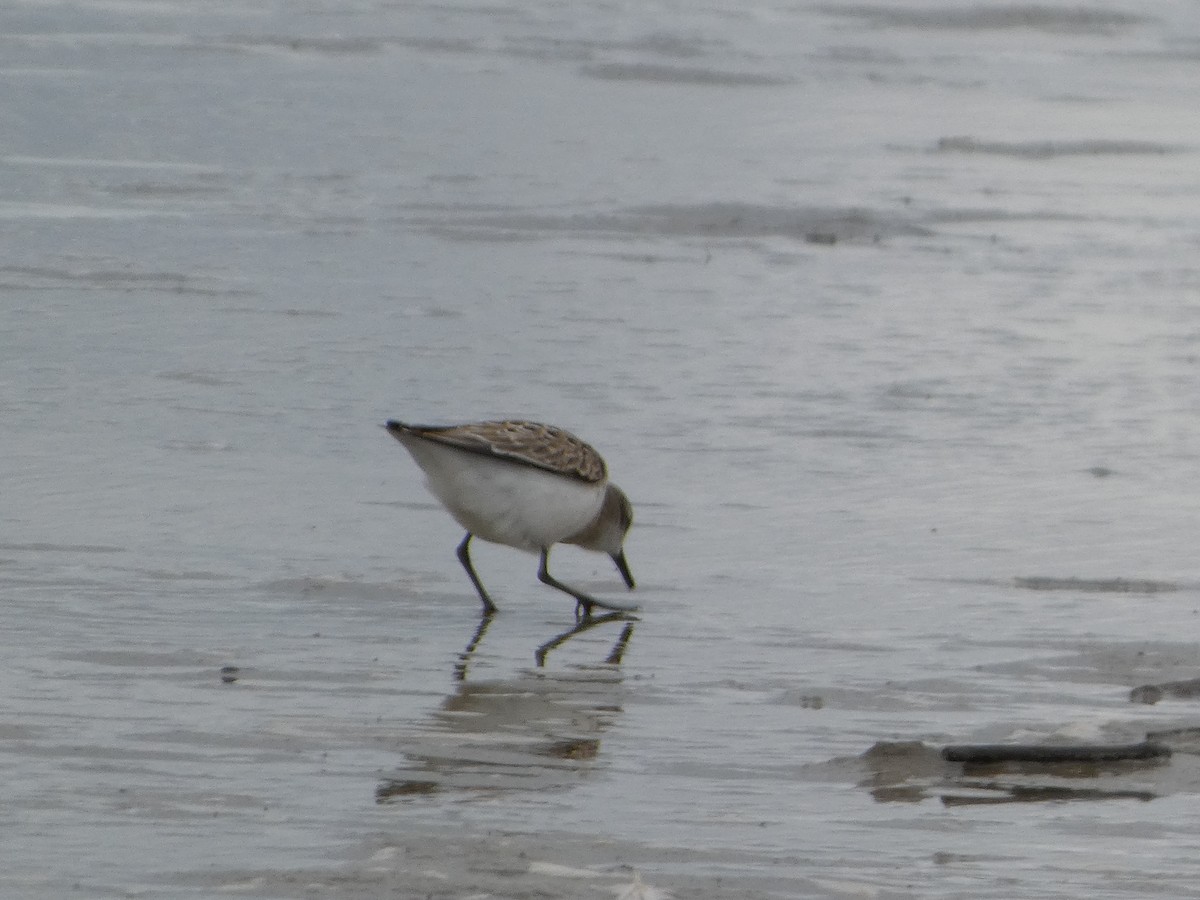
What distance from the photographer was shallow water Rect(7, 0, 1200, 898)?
4.57 metres

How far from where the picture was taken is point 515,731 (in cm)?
537

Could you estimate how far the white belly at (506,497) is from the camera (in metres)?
6.90

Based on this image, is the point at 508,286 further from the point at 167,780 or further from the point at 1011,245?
the point at 167,780

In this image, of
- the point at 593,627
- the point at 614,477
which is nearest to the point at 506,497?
the point at 593,627

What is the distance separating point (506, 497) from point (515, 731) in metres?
1.65

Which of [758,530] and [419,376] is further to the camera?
[419,376]

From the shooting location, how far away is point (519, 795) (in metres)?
4.77

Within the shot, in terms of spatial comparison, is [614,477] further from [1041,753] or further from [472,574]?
[1041,753]

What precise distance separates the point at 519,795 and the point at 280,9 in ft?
65.9

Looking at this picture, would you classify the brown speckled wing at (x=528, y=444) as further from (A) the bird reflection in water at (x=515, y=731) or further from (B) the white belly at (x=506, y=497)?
(A) the bird reflection in water at (x=515, y=731)

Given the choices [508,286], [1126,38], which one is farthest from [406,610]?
[1126,38]

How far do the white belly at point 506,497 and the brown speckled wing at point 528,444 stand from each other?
0.12ft

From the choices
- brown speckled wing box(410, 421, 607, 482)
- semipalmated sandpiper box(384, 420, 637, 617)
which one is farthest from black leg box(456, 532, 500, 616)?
brown speckled wing box(410, 421, 607, 482)

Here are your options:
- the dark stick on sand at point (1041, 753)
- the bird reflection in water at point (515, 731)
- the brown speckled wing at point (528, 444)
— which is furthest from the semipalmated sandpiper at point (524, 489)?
the dark stick on sand at point (1041, 753)
